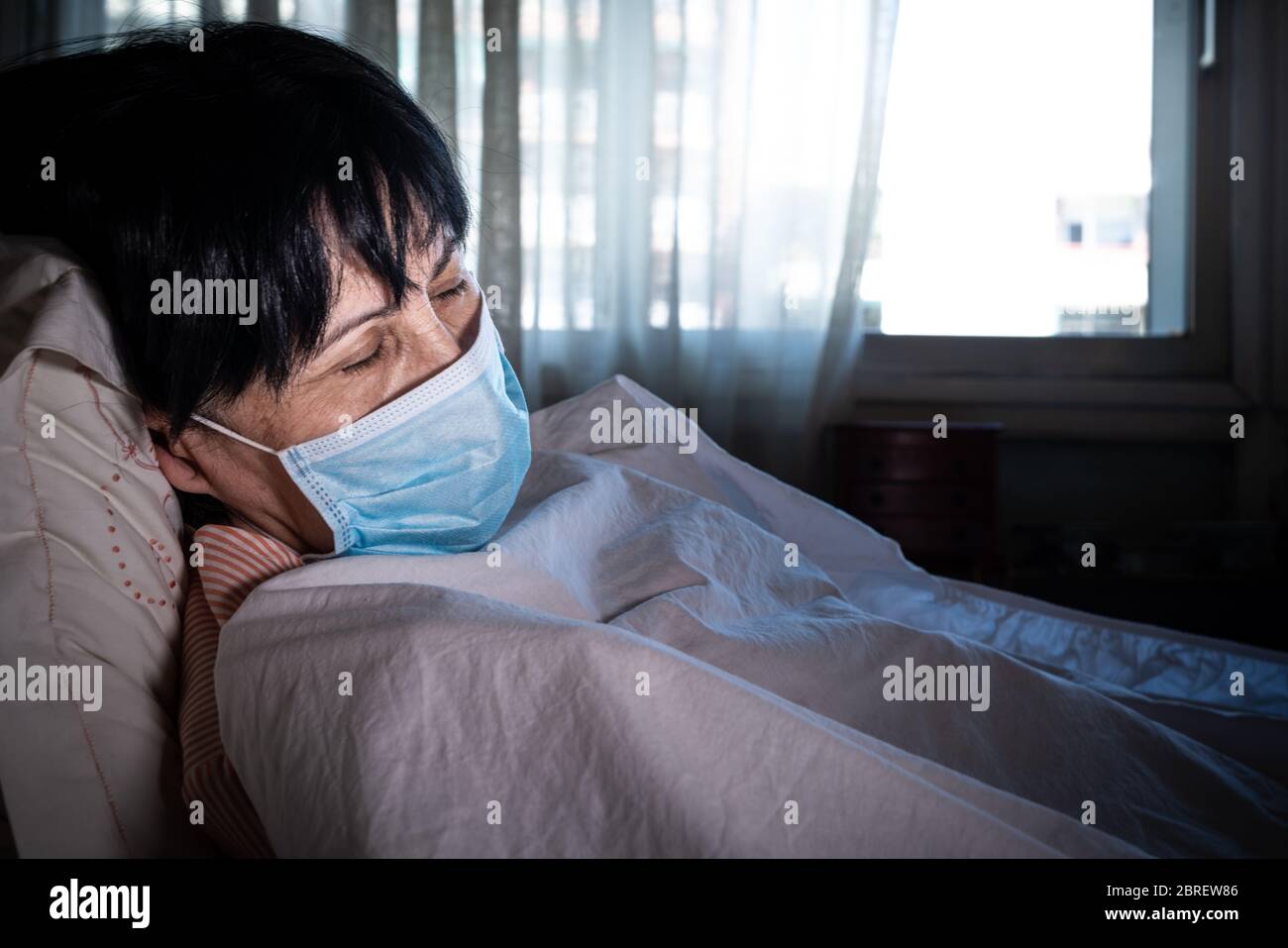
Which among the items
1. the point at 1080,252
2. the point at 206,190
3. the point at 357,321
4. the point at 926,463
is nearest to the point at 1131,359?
the point at 1080,252

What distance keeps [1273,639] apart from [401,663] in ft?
6.61

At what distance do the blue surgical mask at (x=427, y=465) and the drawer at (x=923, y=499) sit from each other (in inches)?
78.0

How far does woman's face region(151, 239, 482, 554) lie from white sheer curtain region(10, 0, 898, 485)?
2229 mm

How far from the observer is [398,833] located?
0.49m

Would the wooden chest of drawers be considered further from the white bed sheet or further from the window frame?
the white bed sheet

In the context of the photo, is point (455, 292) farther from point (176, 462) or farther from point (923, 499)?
point (923, 499)

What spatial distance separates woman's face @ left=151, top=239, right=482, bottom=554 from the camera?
769 millimetres

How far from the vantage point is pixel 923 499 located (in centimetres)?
273

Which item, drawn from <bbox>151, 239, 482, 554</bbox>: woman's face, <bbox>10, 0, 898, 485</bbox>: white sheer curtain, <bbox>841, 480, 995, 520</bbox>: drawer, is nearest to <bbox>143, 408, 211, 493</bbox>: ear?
<bbox>151, 239, 482, 554</bbox>: woman's face

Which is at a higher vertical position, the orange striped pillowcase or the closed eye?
the closed eye

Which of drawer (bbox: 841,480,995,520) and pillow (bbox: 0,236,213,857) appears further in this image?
drawer (bbox: 841,480,995,520)

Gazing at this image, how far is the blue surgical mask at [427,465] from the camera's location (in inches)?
31.5

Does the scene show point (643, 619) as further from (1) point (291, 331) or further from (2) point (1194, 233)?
(2) point (1194, 233)

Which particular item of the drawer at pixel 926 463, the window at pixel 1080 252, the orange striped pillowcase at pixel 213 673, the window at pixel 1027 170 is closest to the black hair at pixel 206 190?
the orange striped pillowcase at pixel 213 673
